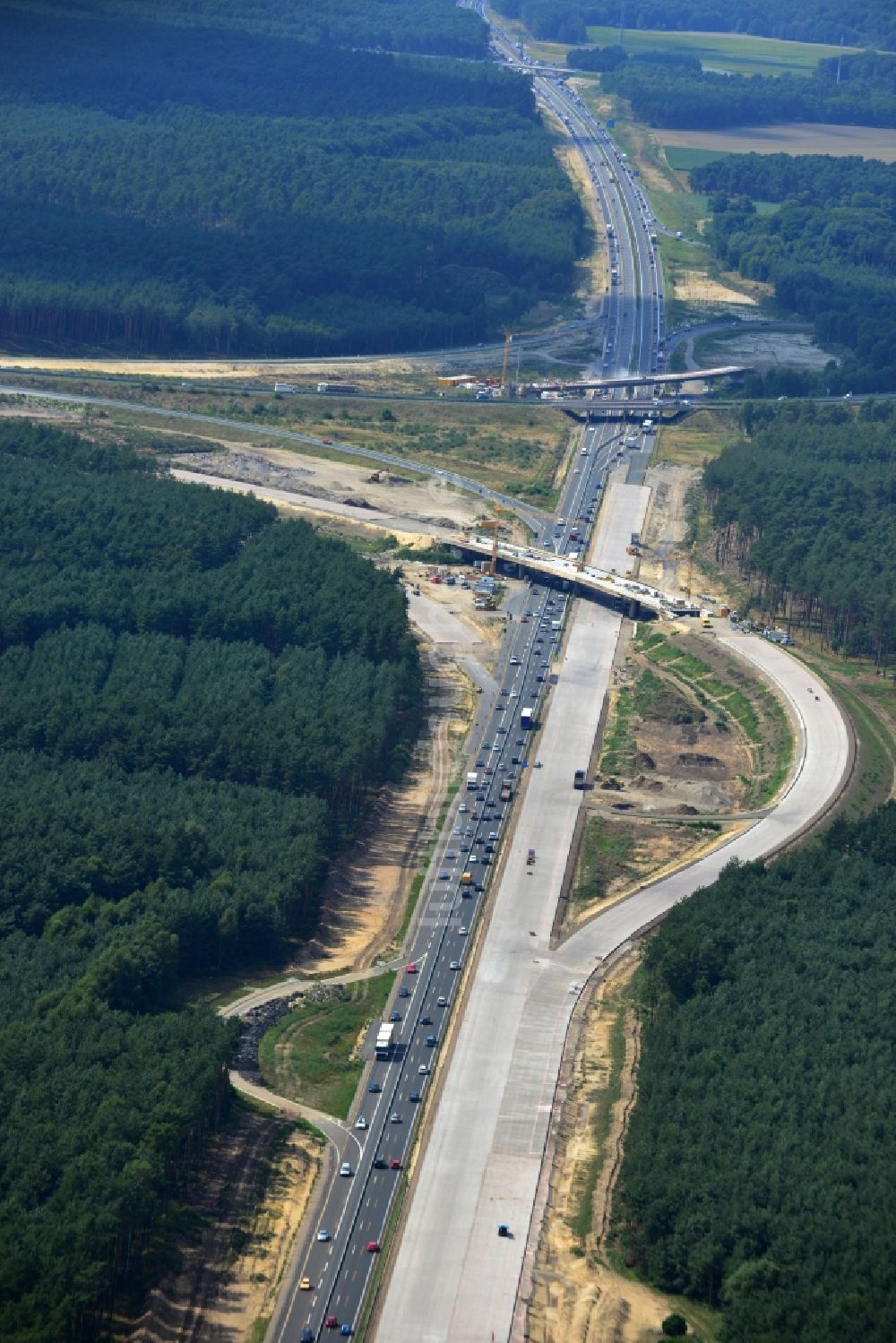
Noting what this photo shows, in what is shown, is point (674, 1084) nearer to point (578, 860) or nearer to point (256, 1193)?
point (256, 1193)

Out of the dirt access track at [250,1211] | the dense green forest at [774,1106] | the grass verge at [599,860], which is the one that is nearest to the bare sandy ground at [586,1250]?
the dense green forest at [774,1106]

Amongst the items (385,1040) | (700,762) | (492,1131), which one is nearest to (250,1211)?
(492,1131)

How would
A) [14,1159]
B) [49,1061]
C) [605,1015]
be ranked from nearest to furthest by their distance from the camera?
[14,1159] → [49,1061] → [605,1015]

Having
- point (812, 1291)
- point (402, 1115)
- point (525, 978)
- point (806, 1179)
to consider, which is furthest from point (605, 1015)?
point (812, 1291)

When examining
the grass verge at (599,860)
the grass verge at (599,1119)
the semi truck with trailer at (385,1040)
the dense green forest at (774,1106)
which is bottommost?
the grass verge at (599,860)

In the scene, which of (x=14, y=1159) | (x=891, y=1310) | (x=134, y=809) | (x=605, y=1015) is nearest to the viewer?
(x=891, y=1310)

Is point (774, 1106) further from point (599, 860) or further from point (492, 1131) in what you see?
point (599, 860)

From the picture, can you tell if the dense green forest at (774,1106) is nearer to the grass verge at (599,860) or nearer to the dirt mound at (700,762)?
the grass verge at (599,860)
